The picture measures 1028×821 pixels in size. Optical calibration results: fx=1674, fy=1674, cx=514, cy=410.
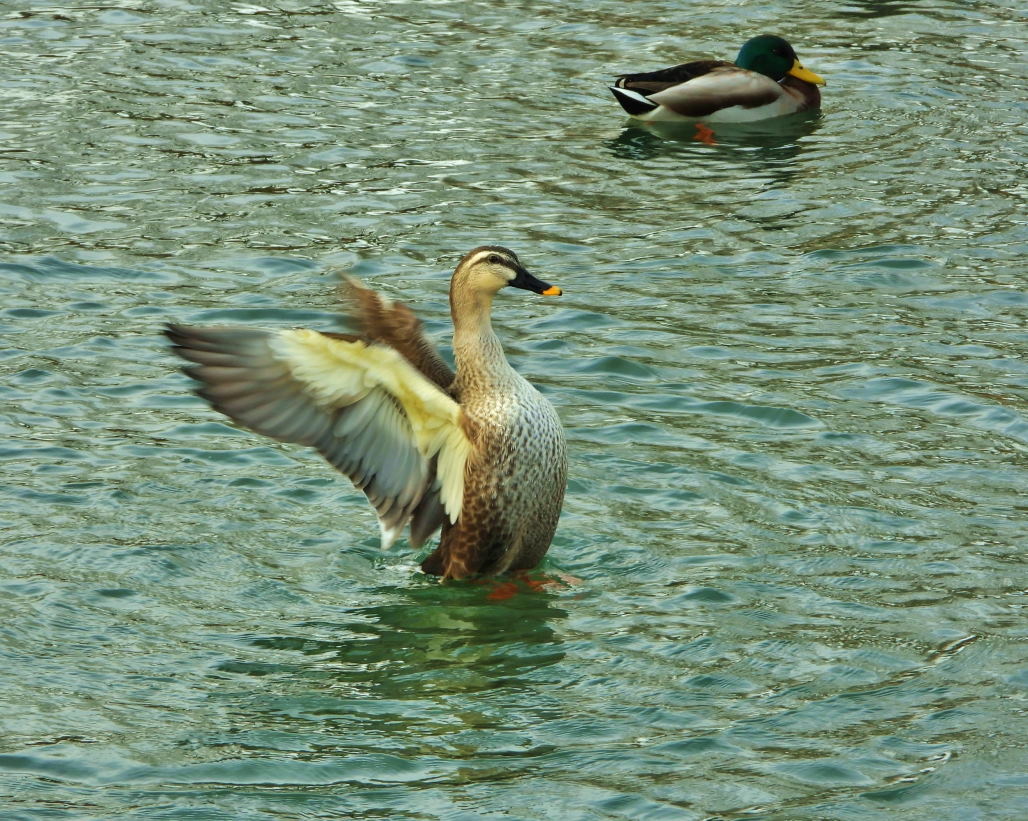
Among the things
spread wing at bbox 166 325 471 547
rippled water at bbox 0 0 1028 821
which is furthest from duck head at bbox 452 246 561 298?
rippled water at bbox 0 0 1028 821

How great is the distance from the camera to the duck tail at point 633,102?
1426cm

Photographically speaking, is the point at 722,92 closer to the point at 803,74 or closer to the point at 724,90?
the point at 724,90

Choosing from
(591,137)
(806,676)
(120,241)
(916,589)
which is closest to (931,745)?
(806,676)

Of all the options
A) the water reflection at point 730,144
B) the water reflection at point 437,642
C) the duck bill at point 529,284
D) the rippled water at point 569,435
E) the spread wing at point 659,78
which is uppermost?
the spread wing at point 659,78

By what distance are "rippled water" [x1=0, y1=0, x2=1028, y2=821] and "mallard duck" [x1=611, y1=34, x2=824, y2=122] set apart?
253mm

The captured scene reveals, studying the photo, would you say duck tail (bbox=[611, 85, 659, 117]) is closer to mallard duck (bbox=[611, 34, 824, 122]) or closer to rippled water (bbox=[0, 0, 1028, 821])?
mallard duck (bbox=[611, 34, 824, 122])

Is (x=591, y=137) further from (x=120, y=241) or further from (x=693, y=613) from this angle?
(x=693, y=613)

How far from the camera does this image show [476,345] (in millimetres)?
7512

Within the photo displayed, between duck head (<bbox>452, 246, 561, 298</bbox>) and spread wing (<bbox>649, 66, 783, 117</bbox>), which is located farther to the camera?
spread wing (<bbox>649, 66, 783, 117</bbox>)

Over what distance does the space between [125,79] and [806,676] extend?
9786 mm

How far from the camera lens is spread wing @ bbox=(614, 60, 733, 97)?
47.0ft

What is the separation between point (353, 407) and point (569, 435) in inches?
81.5

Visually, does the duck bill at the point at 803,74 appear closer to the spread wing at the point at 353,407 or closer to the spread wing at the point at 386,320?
the spread wing at the point at 386,320

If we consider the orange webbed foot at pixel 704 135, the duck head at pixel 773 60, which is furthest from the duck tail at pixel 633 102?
the duck head at pixel 773 60
